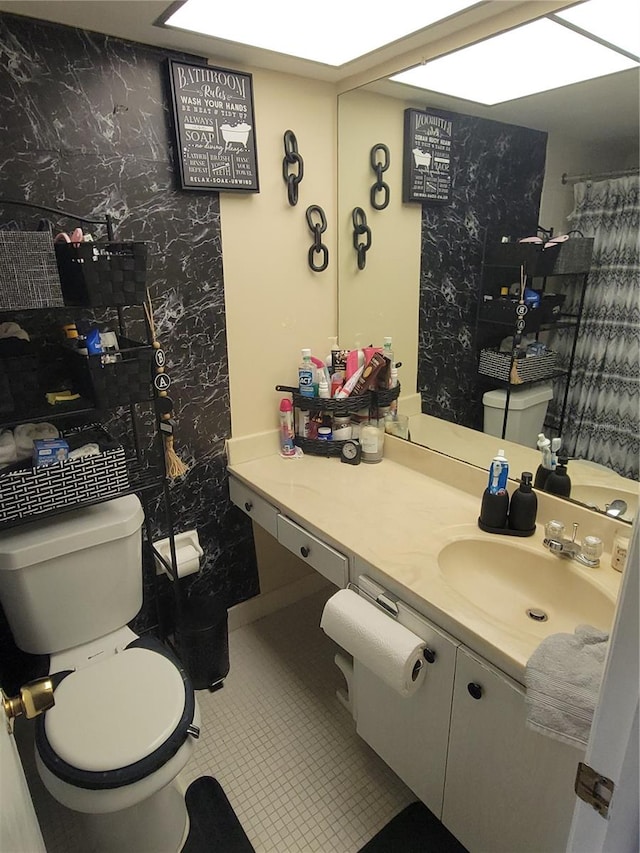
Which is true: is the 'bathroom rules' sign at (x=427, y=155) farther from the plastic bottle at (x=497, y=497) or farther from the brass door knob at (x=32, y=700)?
the brass door knob at (x=32, y=700)

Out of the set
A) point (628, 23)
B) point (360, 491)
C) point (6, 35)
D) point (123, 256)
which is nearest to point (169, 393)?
point (123, 256)

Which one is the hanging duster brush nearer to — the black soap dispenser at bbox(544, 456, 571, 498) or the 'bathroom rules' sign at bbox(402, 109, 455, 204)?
the 'bathroom rules' sign at bbox(402, 109, 455, 204)

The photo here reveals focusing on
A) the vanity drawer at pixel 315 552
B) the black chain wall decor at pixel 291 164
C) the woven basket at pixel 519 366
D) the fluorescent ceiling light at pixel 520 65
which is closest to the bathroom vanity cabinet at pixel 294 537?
the vanity drawer at pixel 315 552

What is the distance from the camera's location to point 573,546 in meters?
1.31

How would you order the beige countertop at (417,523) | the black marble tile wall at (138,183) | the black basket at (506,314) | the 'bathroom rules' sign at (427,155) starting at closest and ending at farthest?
the beige countertop at (417,523)
the black marble tile wall at (138,183)
the black basket at (506,314)
the 'bathroom rules' sign at (427,155)

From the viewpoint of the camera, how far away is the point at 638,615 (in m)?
0.55

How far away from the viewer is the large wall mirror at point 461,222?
1279mm

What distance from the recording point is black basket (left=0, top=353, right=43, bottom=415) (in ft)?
4.15

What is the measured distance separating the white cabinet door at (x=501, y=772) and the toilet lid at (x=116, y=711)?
28.6 inches

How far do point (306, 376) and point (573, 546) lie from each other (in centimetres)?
110

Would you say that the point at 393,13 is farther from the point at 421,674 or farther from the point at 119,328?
the point at 421,674

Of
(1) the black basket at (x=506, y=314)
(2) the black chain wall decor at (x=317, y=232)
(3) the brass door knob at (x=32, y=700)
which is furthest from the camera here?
(2) the black chain wall decor at (x=317, y=232)

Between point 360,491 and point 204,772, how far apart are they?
1.04 meters

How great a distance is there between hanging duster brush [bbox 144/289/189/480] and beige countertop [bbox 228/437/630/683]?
259 millimetres
